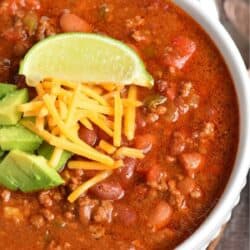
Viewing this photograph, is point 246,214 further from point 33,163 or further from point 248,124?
point 33,163

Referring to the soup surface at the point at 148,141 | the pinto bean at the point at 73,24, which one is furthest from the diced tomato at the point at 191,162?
the pinto bean at the point at 73,24

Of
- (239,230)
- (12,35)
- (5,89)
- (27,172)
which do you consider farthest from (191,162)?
(239,230)

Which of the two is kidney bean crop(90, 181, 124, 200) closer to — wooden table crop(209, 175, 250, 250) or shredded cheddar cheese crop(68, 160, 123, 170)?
shredded cheddar cheese crop(68, 160, 123, 170)

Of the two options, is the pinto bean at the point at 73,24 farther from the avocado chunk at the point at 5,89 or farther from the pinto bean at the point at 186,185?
the pinto bean at the point at 186,185

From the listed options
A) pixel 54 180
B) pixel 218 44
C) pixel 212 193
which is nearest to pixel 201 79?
pixel 218 44

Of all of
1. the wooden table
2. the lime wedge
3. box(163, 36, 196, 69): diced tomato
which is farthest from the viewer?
the wooden table

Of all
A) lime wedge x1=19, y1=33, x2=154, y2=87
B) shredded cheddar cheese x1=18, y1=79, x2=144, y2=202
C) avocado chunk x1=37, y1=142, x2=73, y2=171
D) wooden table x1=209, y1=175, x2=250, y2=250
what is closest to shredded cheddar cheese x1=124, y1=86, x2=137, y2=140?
shredded cheddar cheese x1=18, y1=79, x2=144, y2=202

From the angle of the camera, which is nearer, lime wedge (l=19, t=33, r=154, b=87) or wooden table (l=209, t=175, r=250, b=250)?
lime wedge (l=19, t=33, r=154, b=87)
